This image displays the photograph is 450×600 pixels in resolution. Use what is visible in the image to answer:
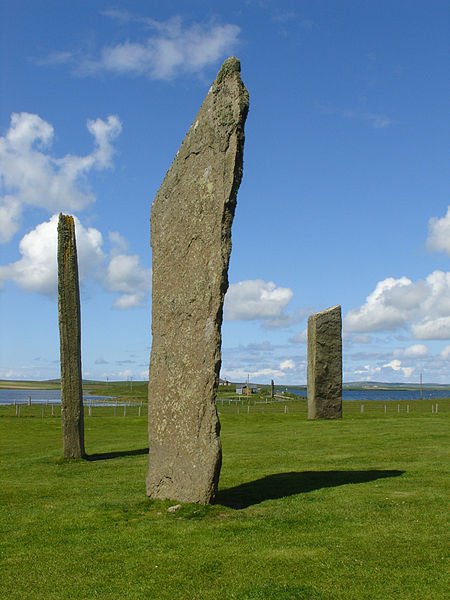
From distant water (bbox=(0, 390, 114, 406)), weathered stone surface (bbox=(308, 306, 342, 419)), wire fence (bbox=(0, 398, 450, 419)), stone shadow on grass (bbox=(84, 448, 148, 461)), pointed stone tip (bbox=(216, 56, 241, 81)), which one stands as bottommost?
distant water (bbox=(0, 390, 114, 406))

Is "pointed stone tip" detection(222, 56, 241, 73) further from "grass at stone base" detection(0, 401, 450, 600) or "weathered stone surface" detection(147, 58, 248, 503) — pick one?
"grass at stone base" detection(0, 401, 450, 600)

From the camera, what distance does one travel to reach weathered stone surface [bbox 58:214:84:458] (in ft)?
52.8

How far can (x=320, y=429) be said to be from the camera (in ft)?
70.3

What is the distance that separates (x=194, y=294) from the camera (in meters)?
9.95

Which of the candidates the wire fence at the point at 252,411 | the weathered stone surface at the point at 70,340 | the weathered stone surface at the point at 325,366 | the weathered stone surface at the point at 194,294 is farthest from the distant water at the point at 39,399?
the weathered stone surface at the point at 194,294

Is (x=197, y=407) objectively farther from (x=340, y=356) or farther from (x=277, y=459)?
(x=340, y=356)

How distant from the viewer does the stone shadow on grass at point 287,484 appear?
34.4 feet

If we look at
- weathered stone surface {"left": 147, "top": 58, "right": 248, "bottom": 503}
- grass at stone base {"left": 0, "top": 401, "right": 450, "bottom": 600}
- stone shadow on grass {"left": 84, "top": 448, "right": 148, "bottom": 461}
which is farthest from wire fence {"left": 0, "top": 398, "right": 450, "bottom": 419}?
weathered stone surface {"left": 147, "top": 58, "right": 248, "bottom": 503}

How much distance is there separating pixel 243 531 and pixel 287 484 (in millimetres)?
3272

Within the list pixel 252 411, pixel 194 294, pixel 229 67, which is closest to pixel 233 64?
pixel 229 67

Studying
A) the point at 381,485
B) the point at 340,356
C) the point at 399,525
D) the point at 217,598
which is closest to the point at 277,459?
the point at 381,485

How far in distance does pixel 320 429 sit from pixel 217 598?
15.6 m

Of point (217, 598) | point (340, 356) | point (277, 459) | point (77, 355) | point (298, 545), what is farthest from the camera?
point (340, 356)

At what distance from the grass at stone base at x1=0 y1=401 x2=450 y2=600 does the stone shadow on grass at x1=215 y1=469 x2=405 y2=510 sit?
0.9 inches
